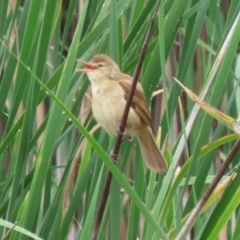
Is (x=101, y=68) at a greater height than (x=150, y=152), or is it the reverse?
(x=101, y=68)

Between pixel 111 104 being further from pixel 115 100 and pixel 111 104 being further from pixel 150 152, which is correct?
pixel 150 152

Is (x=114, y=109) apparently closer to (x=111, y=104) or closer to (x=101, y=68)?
(x=111, y=104)

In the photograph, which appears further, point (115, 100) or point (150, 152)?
point (115, 100)

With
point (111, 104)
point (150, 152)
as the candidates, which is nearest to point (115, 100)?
point (111, 104)

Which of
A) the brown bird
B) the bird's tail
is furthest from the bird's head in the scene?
the bird's tail

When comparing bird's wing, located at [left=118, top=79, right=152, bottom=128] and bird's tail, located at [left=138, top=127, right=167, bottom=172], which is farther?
bird's wing, located at [left=118, top=79, right=152, bottom=128]

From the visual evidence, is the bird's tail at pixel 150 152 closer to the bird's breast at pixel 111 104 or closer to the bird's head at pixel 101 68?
the bird's breast at pixel 111 104

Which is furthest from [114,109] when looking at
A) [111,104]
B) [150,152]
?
[150,152]

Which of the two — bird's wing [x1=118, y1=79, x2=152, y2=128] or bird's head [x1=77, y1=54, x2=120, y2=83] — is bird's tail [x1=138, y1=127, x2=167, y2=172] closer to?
bird's wing [x1=118, y1=79, x2=152, y2=128]

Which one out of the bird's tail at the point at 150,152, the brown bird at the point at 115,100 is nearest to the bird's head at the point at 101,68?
the brown bird at the point at 115,100
